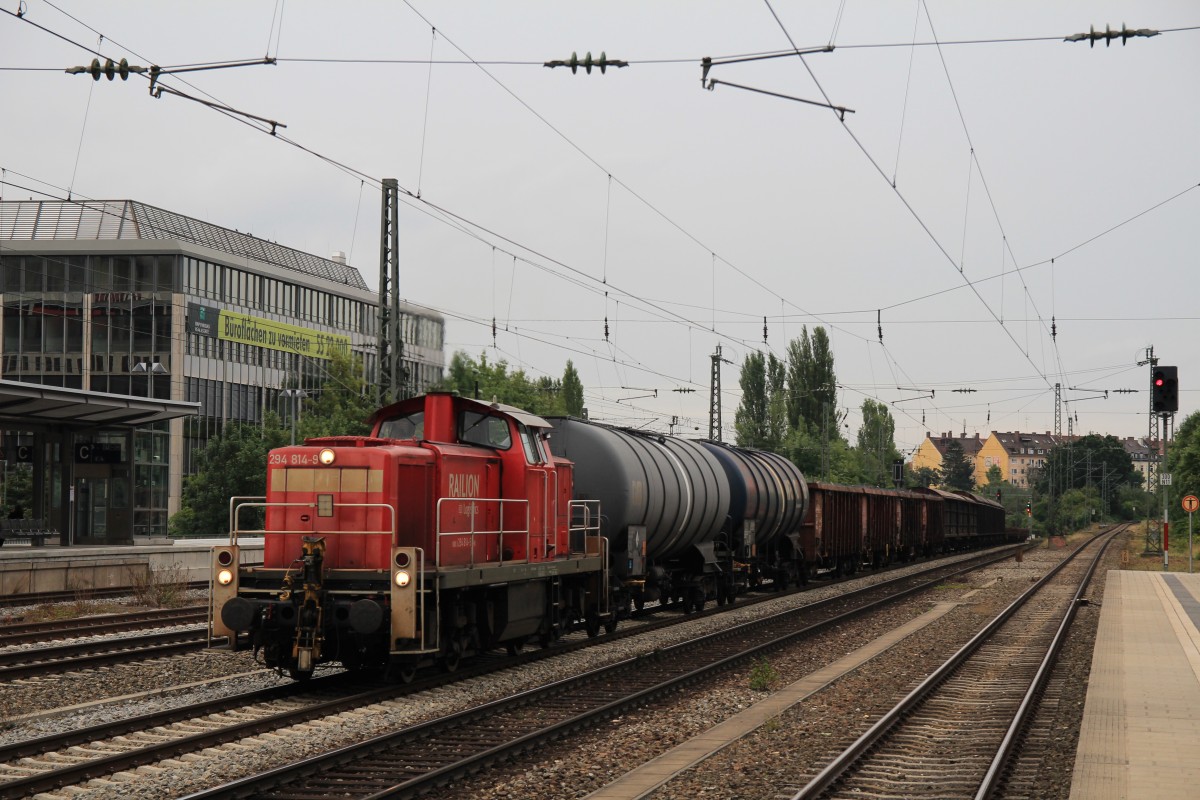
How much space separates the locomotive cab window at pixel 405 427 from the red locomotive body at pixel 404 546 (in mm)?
15

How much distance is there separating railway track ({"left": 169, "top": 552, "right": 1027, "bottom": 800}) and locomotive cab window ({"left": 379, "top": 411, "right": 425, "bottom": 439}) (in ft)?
11.9

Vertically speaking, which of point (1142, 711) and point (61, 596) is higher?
point (1142, 711)

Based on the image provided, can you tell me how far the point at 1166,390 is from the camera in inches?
1208

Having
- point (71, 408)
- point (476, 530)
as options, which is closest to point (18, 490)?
point (71, 408)

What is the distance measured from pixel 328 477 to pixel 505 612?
321 cm

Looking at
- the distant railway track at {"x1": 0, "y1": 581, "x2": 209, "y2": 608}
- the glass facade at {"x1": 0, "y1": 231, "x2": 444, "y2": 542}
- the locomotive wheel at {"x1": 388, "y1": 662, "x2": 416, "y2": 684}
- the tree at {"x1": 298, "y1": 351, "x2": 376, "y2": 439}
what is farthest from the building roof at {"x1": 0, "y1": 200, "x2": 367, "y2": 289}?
the locomotive wheel at {"x1": 388, "y1": 662, "x2": 416, "y2": 684}

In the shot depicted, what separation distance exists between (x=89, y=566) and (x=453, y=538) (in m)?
18.6

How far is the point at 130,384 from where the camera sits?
67000 millimetres

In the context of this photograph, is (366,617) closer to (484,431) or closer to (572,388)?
(484,431)

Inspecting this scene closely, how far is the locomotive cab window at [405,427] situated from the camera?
605 inches

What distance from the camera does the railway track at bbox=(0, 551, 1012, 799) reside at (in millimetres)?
9453

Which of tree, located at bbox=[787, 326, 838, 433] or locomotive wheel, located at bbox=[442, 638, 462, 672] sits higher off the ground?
tree, located at bbox=[787, 326, 838, 433]

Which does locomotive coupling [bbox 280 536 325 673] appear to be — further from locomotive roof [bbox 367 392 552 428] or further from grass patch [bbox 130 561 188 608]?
grass patch [bbox 130 561 188 608]

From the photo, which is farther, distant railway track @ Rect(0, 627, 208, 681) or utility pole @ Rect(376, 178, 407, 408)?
utility pole @ Rect(376, 178, 407, 408)
